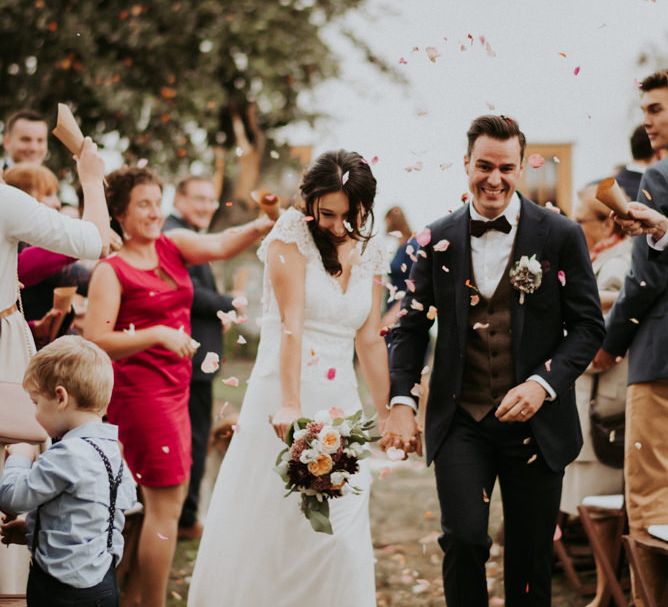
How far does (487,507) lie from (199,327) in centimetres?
334

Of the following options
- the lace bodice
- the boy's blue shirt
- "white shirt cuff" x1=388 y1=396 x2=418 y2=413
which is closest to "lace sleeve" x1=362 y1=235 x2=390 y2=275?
the lace bodice

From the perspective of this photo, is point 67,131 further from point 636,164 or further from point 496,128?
point 636,164

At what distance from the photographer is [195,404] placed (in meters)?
7.10

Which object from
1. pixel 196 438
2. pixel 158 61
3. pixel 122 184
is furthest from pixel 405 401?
pixel 158 61

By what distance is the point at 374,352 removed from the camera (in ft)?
15.0

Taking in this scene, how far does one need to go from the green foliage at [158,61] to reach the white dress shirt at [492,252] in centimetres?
844

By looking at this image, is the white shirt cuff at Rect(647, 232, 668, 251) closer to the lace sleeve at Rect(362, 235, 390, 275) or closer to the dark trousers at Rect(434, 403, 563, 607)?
the dark trousers at Rect(434, 403, 563, 607)

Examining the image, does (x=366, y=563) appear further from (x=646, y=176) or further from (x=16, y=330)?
(x=646, y=176)

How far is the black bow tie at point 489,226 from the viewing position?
409 cm

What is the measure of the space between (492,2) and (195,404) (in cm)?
893

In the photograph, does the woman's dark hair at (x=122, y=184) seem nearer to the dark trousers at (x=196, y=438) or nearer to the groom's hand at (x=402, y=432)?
the groom's hand at (x=402, y=432)

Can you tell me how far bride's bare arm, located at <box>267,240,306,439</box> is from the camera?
422 centimetres

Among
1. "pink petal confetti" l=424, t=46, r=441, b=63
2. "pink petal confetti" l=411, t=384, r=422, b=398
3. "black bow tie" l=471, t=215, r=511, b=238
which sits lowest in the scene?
"pink petal confetti" l=411, t=384, r=422, b=398

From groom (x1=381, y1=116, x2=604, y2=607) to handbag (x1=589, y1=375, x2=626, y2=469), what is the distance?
4.73ft
